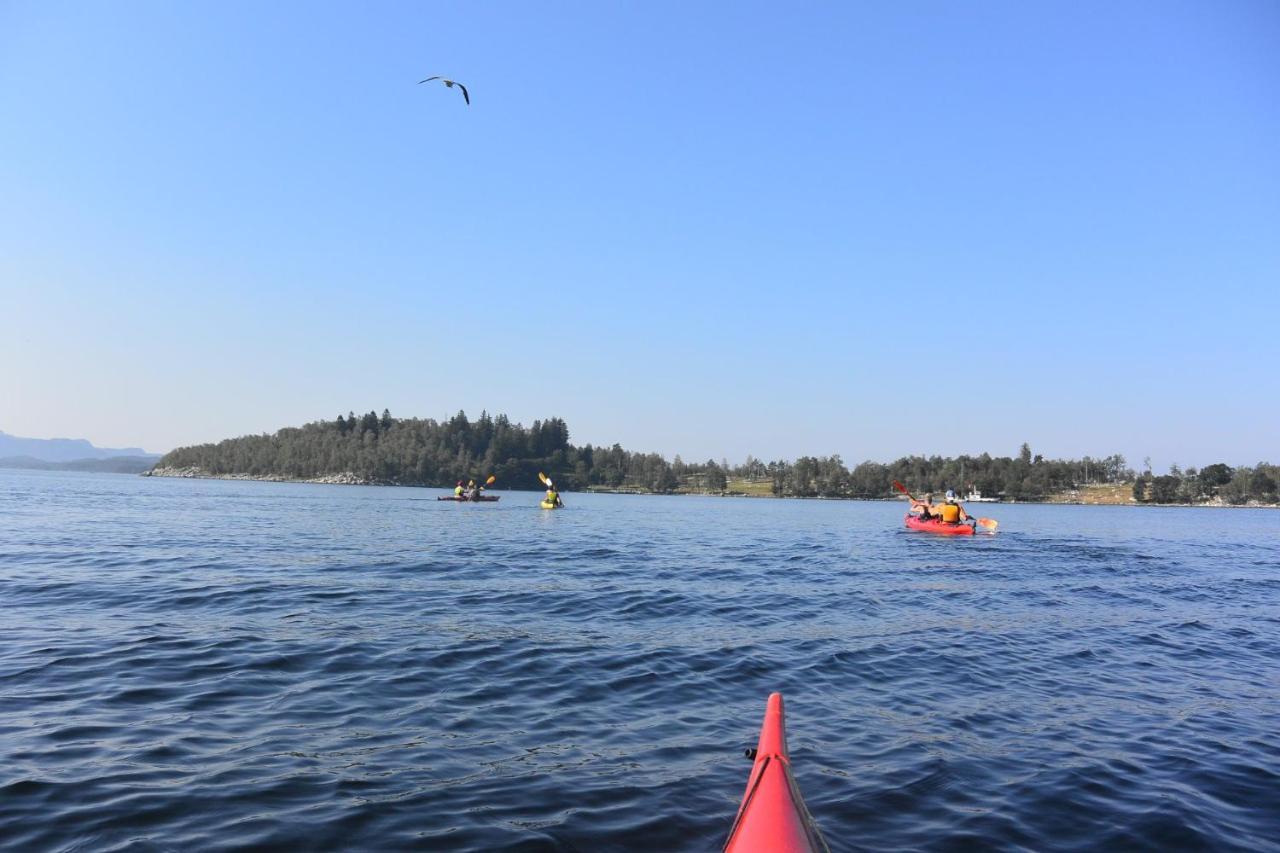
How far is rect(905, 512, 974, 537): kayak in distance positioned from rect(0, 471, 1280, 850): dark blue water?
24521 millimetres

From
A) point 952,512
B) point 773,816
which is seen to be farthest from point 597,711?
point 952,512

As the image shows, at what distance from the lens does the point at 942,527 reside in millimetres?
50875

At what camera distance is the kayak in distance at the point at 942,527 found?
49.6 m

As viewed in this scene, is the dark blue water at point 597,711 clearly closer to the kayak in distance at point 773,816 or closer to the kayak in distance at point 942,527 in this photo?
the kayak in distance at point 773,816

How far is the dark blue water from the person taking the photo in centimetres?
728

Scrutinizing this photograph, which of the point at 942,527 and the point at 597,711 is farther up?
the point at 942,527

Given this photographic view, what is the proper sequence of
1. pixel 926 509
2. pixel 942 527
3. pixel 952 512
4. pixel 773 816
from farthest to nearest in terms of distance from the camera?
pixel 926 509 → pixel 942 527 → pixel 952 512 → pixel 773 816

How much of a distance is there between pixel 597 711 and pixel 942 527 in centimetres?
4545

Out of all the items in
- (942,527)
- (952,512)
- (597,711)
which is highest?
(952,512)

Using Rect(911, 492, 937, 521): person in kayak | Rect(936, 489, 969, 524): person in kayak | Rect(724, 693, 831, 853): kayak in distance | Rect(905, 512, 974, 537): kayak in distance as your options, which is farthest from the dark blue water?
Rect(911, 492, 937, 521): person in kayak

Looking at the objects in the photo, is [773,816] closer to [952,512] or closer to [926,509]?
[952,512]

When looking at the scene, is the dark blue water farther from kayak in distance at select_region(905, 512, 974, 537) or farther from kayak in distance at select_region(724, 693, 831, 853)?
kayak in distance at select_region(905, 512, 974, 537)

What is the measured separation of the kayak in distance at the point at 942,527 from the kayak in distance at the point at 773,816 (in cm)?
4726

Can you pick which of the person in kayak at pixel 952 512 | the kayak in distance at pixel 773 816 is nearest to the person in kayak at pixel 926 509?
the person in kayak at pixel 952 512
